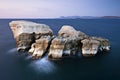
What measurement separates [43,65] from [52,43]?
640cm

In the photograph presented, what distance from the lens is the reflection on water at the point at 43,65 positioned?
42397mm

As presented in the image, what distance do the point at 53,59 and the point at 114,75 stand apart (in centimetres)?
1541

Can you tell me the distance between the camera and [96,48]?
50.7 metres

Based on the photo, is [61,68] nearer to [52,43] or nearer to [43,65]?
[43,65]

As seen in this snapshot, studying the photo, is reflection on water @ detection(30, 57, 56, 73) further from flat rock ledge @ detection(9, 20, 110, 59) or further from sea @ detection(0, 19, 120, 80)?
flat rock ledge @ detection(9, 20, 110, 59)

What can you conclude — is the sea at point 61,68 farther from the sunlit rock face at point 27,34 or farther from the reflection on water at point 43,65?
the sunlit rock face at point 27,34

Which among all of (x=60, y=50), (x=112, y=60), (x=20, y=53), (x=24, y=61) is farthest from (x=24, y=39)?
(x=112, y=60)

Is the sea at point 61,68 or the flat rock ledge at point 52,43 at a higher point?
→ the flat rock ledge at point 52,43

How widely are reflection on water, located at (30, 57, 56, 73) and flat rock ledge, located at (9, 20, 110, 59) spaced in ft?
7.34

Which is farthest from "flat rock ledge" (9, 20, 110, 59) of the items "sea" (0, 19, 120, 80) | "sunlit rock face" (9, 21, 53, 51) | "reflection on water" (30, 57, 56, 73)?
"reflection on water" (30, 57, 56, 73)

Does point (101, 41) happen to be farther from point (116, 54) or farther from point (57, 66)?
point (57, 66)

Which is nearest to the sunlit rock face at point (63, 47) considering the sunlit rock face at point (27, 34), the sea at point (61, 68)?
the sea at point (61, 68)

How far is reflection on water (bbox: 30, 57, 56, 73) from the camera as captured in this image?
42.4 m

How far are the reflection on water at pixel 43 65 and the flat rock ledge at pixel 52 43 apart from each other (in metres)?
2.24
